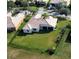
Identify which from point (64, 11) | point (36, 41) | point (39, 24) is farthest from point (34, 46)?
point (64, 11)

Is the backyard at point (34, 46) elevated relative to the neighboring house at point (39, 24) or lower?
lower

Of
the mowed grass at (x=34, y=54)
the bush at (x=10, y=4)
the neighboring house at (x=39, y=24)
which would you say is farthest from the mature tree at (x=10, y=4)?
the mowed grass at (x=34, y=54)

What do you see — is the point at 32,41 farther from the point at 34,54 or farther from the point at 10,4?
the point at 10,4

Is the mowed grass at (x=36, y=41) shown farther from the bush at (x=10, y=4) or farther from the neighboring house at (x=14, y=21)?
the bush at (x=10, y=4)

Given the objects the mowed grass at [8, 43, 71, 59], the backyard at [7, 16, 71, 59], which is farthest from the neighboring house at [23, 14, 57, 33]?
the mowed grass at [8, 43, 71, 59]

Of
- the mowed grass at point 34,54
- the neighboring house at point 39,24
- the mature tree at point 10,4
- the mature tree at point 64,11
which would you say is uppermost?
the mature tree at point 10,4

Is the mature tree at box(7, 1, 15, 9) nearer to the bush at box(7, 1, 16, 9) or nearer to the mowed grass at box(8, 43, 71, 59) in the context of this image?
the bush at box(7, 1, 16, 9)
